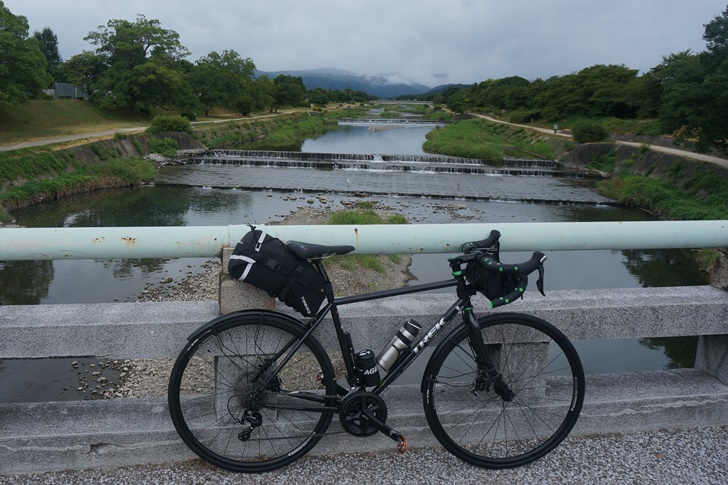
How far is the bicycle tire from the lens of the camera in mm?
2525

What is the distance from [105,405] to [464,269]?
1776 millimetres

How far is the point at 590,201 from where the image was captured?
25.6 meters

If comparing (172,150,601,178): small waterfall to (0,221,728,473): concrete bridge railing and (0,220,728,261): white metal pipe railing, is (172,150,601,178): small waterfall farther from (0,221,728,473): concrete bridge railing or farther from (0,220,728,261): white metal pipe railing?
(0,220,728,261): white metal pipe railing

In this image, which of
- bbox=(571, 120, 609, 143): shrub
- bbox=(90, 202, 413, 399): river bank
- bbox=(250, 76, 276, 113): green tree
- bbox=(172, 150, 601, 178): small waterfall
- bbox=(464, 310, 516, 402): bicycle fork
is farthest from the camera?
bbox=(250, 76, 276, 113): green tree

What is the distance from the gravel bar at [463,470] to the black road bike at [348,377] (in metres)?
0.06

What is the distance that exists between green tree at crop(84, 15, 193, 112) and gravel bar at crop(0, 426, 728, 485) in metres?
44.9

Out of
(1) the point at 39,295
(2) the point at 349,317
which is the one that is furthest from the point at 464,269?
(1) the point at 39,295

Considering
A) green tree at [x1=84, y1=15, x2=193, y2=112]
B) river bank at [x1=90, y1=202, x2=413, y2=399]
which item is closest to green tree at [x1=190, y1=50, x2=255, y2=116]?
green tree at [x1=84, y1=15, x2=193, y2=112]

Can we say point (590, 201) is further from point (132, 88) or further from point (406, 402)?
point (132, 88)

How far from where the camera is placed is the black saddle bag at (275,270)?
2.39m

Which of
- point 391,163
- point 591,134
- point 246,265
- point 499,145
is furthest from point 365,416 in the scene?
point 499,145

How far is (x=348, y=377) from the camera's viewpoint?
2.64 metres

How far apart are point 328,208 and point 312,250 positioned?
756 inches

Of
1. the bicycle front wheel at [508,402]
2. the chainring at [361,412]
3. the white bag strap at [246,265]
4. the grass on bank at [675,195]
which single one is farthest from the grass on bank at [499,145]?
the white bag strap at [246,265]
